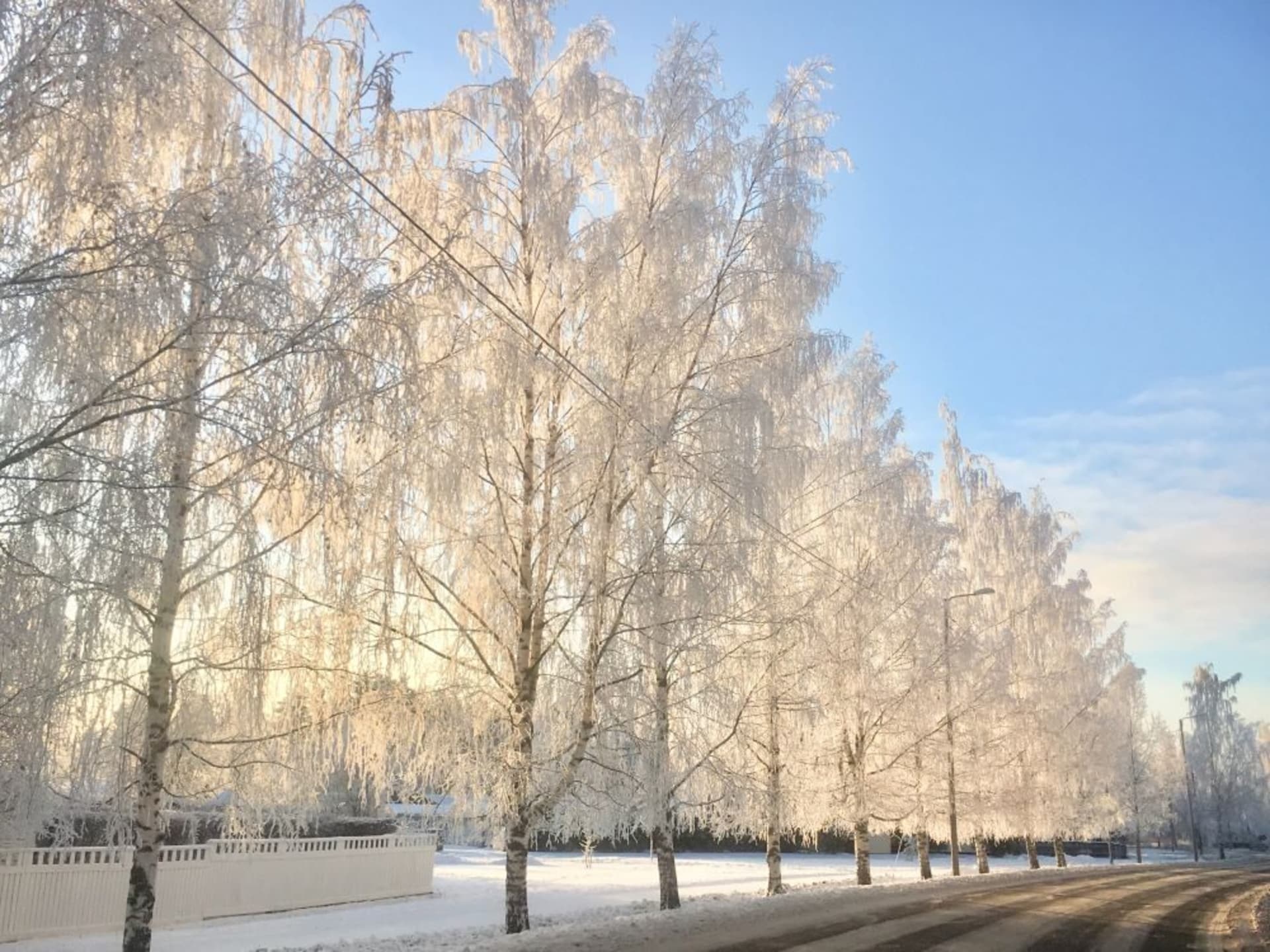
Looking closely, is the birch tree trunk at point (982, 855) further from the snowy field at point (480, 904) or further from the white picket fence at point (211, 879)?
the white picket fence at point (211, 879)

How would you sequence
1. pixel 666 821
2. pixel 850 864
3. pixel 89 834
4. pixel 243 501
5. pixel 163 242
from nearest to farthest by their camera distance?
pixel 163 242
pixel 243 501
pixel 666 821
pixel 89 834
pixel 850 864

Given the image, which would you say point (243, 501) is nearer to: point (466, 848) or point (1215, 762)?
point (466, 848)

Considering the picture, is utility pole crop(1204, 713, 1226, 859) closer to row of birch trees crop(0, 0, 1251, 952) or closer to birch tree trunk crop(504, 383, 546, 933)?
row of birch trees crop(0, 0, 1251, 952)

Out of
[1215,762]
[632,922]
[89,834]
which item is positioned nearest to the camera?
[632,922]

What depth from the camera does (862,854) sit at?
915 inches

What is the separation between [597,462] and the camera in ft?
40.5

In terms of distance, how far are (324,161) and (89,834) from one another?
44.0ft

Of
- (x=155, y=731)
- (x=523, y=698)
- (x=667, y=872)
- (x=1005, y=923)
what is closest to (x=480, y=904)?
(x=667, y=872)

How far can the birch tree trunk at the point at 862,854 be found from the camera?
22.7m

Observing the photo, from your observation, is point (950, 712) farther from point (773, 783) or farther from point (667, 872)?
point (667, 872)

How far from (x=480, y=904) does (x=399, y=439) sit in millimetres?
12493

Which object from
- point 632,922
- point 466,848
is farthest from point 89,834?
point 466,848

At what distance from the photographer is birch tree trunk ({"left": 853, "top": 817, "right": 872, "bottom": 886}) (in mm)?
22734

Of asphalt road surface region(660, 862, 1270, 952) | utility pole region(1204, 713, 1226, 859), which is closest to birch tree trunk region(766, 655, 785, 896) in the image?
asphalt road surface region(660, 862, 1270, 952)
